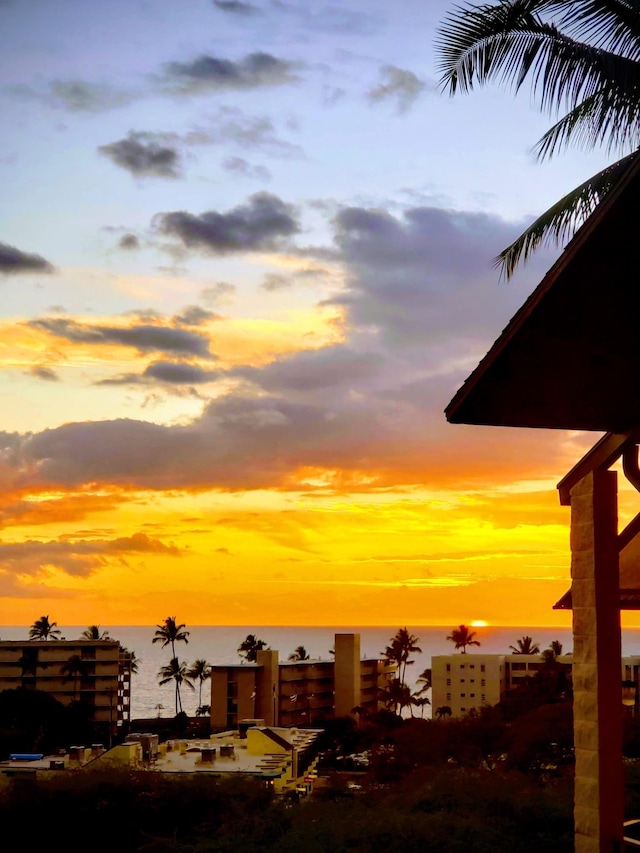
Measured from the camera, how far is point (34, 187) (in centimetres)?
1761

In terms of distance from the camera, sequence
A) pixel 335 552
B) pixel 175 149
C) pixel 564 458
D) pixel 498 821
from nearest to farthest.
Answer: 1. pixel 498 821
2. pixel 175 149
3. pixel 564 458
4. pixel 335 552

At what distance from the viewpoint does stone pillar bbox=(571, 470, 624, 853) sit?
17.2 feet

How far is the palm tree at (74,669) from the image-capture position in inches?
3216

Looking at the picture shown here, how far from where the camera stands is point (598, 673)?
529cm

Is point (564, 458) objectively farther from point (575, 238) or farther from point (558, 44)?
point (575, 238)

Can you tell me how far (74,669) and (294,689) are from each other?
19.2 metres

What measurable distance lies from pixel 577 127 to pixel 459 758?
86.8 ft

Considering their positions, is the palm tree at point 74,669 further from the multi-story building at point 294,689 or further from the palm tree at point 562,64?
the palm tree at point 562,64

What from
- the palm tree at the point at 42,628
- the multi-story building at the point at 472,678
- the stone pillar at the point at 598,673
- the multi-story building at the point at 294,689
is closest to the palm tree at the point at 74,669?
the multi-story building at the point at 294,689

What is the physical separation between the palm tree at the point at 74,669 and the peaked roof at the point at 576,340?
82.6 meters

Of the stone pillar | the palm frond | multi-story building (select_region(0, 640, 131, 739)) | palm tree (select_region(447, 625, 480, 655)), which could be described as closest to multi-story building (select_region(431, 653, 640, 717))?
palm tree (select_region(447, 625, 480, 655))

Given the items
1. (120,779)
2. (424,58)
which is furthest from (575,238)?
(120,779)

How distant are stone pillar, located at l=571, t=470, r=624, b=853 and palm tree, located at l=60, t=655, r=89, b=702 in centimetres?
8141

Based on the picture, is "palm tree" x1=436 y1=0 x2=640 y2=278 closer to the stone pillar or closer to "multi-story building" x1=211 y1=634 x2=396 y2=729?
the stone pillar
